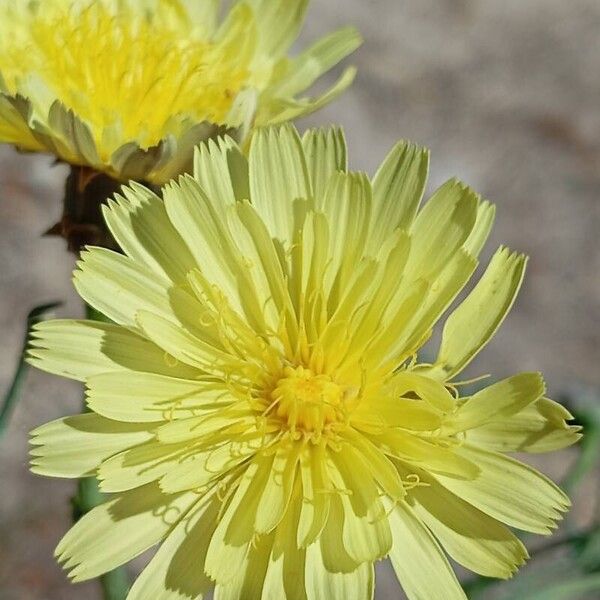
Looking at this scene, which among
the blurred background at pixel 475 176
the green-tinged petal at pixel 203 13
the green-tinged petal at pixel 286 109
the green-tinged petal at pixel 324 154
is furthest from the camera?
the blurred background at pixel 475 176

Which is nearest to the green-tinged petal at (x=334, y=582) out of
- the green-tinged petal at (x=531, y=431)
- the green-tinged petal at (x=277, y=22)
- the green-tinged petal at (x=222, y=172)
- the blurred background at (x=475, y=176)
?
the green-tinged petal at (x=531, y=431)

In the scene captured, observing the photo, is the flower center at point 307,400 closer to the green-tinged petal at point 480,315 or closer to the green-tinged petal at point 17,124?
the green-tinged petal at point 480,315

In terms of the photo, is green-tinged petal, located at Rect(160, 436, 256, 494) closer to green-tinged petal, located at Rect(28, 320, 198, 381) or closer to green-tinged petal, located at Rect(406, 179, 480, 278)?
green-tinged petal, located at Rect(28, 320, 198, 381)

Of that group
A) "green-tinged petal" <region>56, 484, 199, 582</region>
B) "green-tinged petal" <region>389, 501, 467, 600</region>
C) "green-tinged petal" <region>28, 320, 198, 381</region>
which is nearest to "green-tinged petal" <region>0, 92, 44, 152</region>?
"green-tinged petal" <region>28, 320, 198, 381</region>

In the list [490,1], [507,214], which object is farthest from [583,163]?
[490,1]

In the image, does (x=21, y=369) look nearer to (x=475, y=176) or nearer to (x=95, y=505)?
(x=95, y=505)

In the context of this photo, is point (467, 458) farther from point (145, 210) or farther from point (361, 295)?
point (145, 210)
